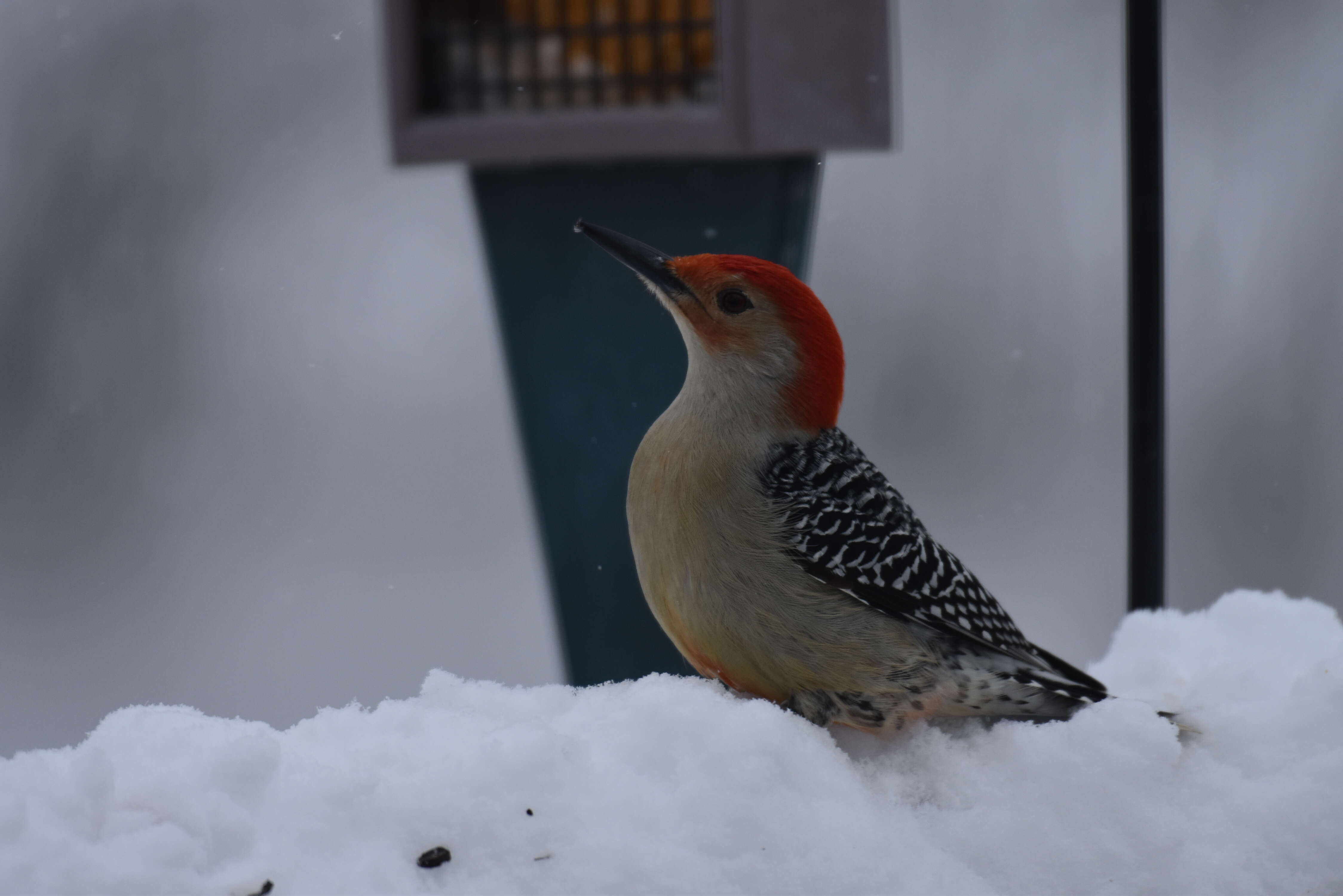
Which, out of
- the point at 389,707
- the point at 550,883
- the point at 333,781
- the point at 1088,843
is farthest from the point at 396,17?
the point at 1088,843

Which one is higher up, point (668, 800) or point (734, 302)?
point (734, 302)

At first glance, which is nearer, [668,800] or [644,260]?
[668,800]

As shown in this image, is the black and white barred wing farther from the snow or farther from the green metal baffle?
the green metal baffle

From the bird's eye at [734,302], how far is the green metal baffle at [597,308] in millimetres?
452

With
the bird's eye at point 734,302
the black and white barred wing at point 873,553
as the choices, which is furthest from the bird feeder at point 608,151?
the black and white barred wing at point 873,553

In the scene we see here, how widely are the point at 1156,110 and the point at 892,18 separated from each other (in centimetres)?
62

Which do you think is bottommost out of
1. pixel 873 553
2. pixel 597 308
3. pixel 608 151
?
pixel 873 553

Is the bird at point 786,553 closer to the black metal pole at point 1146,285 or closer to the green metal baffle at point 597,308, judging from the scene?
the black metal pole at point 1146,285

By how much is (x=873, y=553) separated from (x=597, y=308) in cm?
76

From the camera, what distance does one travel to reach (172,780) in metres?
1.23

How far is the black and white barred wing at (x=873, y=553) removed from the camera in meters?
1.63

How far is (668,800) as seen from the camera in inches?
52.1

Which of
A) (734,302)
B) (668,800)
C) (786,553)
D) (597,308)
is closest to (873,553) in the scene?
(786,553)

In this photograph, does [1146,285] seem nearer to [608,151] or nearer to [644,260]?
[644,260]
